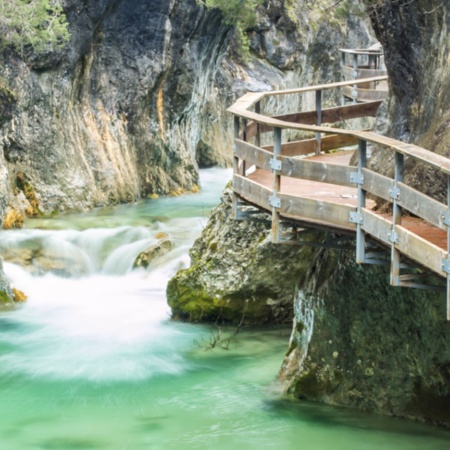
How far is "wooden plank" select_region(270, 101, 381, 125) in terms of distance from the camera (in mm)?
13492

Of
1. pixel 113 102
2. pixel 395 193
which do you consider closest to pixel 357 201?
pixel 395 193

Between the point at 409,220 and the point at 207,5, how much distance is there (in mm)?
19153

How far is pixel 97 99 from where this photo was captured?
27156mm

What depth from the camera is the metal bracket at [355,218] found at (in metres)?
8.91

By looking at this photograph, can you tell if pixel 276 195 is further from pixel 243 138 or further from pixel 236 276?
pixel 236 276

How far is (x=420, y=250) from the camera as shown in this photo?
7.98 m

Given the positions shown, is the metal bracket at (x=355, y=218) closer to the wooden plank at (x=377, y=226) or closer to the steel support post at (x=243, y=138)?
the wooden plank at (x=377, y=226)

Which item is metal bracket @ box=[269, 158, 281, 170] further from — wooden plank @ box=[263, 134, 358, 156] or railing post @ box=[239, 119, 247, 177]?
wooden plank @ box=[263, 134, 358, 156]

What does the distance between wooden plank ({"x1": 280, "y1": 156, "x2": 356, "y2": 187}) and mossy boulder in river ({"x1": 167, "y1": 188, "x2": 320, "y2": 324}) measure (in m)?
5.11

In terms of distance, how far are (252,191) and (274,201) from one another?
687mm

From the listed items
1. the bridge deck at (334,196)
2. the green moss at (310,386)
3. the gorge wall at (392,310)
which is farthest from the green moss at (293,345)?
the bridge deck at (334,196)

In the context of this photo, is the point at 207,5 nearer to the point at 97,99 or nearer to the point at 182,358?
the point at 97,99

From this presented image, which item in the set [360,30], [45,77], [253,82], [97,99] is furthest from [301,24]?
[45,77]

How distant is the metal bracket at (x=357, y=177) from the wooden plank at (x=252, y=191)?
134 cm
